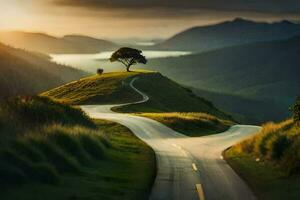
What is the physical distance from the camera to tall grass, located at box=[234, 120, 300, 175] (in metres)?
26.4

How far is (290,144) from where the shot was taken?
29.9 metres

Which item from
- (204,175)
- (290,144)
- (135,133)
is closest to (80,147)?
(204,175)

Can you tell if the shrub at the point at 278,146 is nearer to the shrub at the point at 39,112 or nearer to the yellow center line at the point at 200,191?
the yellow center line at the point at 200,191

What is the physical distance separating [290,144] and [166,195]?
428 inches

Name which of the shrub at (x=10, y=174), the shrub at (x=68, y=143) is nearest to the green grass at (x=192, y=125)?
the shrub at (x=68, y=143)

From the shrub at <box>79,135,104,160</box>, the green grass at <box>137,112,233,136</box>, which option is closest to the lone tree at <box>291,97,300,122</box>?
the shrub at <box>79,135,104,160</box>

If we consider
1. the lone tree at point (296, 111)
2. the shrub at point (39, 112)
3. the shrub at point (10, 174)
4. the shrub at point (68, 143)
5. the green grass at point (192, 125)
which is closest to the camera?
the shrub at point (10, 174)

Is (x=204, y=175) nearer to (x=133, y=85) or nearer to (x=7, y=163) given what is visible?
(x=7, y=163)

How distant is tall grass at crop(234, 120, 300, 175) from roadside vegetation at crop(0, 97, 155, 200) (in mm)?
6302

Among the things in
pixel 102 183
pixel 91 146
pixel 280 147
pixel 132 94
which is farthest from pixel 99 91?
pixel 102 183

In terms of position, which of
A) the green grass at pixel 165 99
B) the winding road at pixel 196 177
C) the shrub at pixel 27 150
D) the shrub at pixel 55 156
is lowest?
the green grass at pixel 165 99

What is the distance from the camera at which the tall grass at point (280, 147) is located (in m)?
26.4

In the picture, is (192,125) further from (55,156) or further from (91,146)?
(55,156)

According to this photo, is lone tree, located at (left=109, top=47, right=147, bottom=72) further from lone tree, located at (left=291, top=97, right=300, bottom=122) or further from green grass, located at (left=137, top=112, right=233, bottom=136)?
lone tree, located at (left=291, top=97, right=300, bottom=122)
